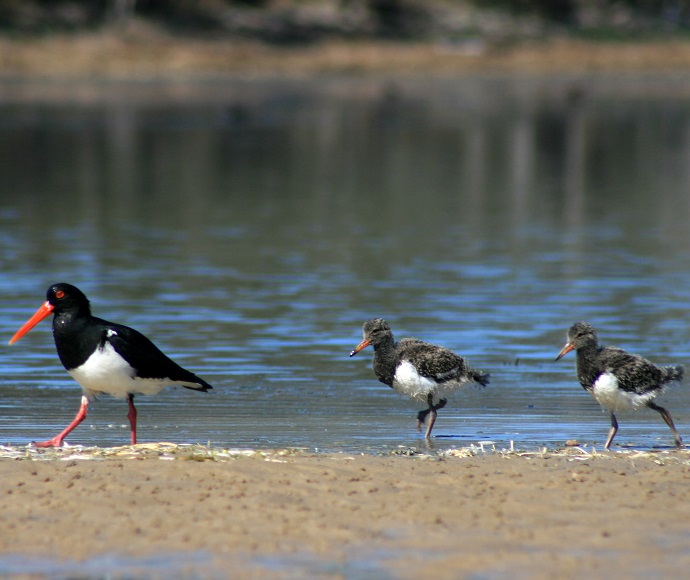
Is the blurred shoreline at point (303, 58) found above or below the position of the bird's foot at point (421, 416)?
above

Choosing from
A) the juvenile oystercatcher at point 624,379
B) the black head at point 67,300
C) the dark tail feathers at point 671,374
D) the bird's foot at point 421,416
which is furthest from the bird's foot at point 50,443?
the dark tail feathers at point 671,374

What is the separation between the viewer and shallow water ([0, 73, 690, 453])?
37.1 feet

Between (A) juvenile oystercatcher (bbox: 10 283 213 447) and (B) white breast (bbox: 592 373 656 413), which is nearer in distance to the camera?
(A) juvenile oystercatcher (bbox: 10 283 213 447)

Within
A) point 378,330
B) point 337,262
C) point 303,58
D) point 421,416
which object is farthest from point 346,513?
point 303,58

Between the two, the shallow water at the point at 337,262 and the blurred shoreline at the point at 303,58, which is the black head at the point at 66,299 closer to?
the shallow water at the point at 337,262

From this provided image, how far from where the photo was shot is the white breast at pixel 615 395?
9664mm

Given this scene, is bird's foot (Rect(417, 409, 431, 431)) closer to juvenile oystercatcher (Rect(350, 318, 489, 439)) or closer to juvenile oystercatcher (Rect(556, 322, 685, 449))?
juvenile oystercatcher (Rect(350, 318, 489, 439))

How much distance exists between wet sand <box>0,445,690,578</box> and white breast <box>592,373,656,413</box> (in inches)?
32.8

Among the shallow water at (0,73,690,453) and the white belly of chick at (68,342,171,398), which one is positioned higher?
the white belly of chick at (68,342,171,398)

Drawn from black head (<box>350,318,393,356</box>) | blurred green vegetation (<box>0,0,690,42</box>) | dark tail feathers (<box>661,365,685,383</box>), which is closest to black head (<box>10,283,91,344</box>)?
black head (<box>350,318,393,356</box>)

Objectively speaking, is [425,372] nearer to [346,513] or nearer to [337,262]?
[346,513]

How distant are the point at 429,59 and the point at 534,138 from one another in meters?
26.8

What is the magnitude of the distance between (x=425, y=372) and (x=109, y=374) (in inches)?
92.0

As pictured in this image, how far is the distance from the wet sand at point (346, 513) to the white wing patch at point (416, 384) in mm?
1376
